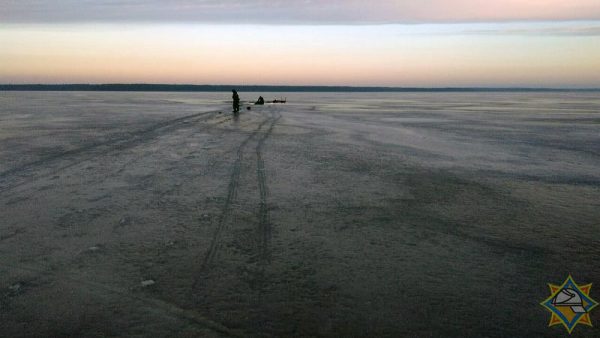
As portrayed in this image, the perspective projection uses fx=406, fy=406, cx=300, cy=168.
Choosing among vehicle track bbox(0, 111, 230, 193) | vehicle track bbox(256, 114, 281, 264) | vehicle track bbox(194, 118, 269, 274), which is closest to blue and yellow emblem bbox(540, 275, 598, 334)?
vehicle track bbox(256, 114, 281, 264)

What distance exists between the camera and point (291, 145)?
14.9m

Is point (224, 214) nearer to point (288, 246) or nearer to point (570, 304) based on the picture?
point (288, 246)

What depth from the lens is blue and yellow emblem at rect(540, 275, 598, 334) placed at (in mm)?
3849

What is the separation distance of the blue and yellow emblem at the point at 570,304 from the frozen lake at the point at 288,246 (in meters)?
0.09

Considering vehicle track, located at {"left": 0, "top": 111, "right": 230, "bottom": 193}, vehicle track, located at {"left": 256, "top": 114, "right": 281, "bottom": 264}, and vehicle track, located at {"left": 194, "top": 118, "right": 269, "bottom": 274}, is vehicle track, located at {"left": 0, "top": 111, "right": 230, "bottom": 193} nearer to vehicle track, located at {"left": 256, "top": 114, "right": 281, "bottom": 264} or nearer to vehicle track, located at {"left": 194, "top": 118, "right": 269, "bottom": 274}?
vehicle track, located at {"left": 194, "top": 118, "right": 269, "bottom": 274}

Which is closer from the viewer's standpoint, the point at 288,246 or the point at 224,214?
the point at 288,246

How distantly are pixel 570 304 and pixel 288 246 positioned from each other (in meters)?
3.18

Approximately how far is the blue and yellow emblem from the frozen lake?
94 millimetres

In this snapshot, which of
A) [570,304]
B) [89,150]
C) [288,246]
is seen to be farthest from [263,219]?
[89,150]

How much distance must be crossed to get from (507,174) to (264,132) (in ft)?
37.1

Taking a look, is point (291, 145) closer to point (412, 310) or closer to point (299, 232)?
point (299, 232)

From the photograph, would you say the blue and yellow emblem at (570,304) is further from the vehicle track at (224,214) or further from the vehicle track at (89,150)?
the vehicle track at (89,150)

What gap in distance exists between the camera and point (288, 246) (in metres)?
5.38

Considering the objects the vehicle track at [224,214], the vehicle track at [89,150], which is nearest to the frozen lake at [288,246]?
the vehicle track at [224,214]
